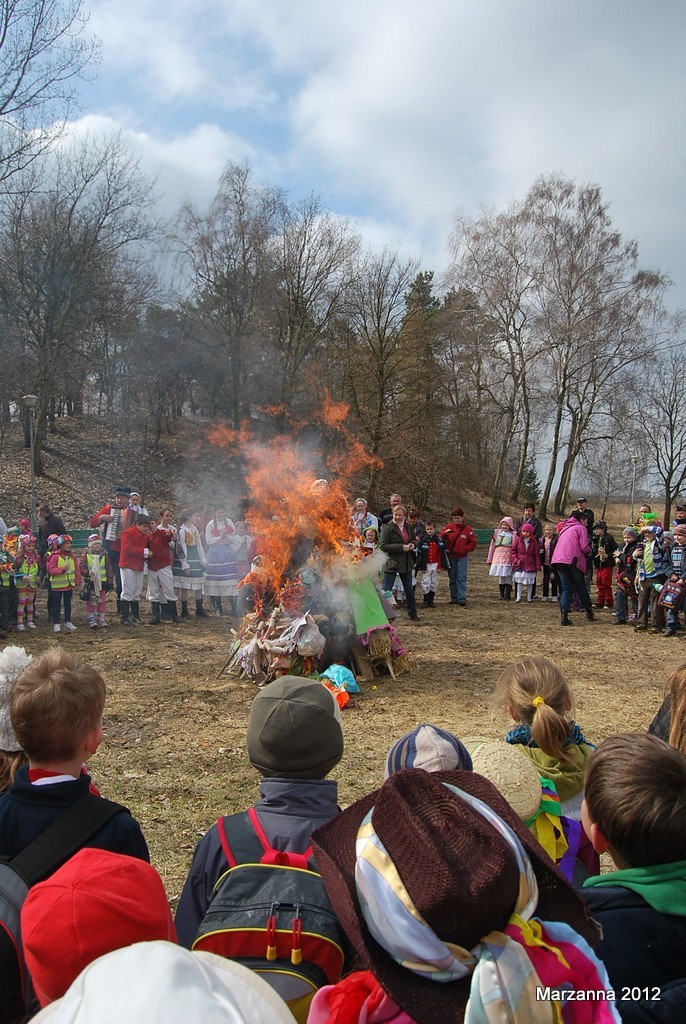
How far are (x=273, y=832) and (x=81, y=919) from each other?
30.9 inches

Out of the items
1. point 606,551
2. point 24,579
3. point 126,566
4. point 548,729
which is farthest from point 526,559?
point 548,729

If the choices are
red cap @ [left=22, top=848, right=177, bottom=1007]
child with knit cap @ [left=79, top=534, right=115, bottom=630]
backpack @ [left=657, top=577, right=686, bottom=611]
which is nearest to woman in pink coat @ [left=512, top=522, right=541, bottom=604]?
backpack @ [left=657, top=577, right=686, bottom=611]

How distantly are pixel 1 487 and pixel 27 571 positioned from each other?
15480 mm

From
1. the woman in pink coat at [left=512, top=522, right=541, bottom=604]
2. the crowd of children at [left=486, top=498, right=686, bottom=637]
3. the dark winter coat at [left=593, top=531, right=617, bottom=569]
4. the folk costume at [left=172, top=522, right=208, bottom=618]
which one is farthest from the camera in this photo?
the woman in pink coat at [left=512, top=522, right=541, bottom=604]

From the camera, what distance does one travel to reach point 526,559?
1522 centimetres

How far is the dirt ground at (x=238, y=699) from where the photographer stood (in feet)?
16.2

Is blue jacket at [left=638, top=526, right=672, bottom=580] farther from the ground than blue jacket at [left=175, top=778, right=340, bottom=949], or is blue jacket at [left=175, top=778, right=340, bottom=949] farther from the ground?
blue jacket at [left=638, top=526, right=672, bottom=580]

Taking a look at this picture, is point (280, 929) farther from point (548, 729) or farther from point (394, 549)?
point (394, 549)

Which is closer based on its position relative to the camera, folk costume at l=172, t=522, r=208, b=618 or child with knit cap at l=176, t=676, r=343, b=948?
child with knit cap at l=176, t=676, r=343, b=948

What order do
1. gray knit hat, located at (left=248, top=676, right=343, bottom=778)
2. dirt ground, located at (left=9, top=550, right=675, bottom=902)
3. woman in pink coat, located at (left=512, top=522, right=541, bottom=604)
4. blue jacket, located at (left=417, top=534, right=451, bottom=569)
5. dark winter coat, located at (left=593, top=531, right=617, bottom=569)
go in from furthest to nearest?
woman in pink coat, located at (left=512, top=522, right=541, bottom=604) < dark winter coat, located at (left=593, top=531, right=617, bottom=569) < blue jacket, located at (left=417, top=534, right=451, bottom=569) < dirt ground, located at (left=9, top=550, right=675, bottom=902) < gray knit hat, located at (left=248, top=676, right=343, bottom=778)

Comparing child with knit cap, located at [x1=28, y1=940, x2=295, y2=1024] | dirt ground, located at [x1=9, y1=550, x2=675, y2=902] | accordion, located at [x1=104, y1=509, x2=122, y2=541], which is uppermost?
accordion, located at [x1=104, y1=509, x2=122, y2=541]

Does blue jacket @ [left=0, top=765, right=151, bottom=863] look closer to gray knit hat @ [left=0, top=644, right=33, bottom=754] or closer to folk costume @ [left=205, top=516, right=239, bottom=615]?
gray knit hat @ [left=0, top=644, right=33, bottom=754]

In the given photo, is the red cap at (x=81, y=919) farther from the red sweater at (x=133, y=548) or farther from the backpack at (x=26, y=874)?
the red sweater at (x=133, y=548)

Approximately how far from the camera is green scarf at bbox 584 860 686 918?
5.26 feet
